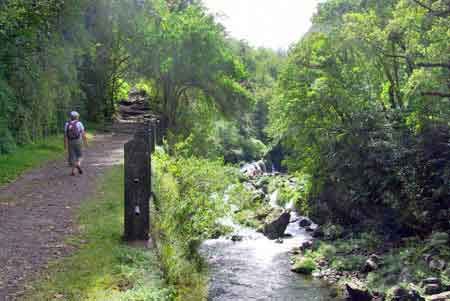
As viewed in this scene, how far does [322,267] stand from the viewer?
1708cm

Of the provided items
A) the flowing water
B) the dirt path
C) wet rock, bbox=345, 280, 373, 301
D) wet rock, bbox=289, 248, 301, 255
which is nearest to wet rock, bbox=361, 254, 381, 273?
the flowing water

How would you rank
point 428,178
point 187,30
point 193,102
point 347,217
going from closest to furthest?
1. point 428,178
2. point 347,217
3. point 187,30
4. point 193,102

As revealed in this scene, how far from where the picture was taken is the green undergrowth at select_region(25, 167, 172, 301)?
20.5 feet

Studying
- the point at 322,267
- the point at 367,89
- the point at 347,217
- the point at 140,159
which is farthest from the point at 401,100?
the point at 140,159

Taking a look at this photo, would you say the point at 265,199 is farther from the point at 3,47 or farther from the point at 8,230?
the point at 8,230

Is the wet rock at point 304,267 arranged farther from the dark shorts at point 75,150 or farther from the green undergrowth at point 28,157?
the green undergrowth at point 28,157

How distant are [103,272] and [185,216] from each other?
5.51 meters

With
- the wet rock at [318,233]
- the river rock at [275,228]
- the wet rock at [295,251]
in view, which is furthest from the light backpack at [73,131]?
the wet rock at [318,233]

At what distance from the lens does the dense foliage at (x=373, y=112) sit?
17703 millimetres

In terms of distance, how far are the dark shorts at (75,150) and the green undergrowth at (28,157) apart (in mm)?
1729

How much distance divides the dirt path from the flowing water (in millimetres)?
4464

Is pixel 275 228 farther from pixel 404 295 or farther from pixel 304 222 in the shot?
pixel 404 295

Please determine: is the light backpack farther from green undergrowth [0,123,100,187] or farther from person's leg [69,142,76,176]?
green undergrowth [0,123,100,187]

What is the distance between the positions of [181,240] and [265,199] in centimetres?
2037
